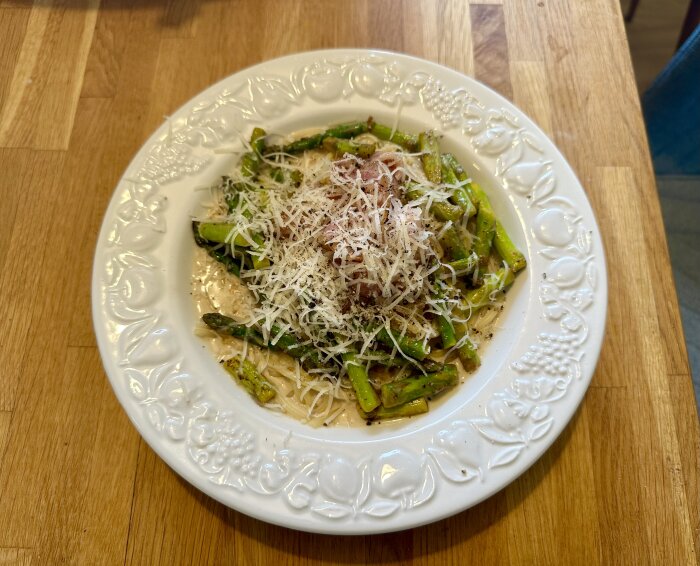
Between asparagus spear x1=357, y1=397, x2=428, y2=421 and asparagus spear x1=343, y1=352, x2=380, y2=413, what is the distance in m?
0.03

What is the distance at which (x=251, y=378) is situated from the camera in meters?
1.99

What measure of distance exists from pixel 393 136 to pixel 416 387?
3.49ft

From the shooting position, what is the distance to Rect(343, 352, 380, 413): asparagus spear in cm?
191

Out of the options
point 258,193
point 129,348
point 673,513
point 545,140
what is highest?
point 545,140

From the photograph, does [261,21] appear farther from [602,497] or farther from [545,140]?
[602,497]

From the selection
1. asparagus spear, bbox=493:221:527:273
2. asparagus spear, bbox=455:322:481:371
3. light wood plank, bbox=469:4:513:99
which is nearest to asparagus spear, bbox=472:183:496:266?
asparagus spear, bbox=493:221:527:273

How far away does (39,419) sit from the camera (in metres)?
2.06

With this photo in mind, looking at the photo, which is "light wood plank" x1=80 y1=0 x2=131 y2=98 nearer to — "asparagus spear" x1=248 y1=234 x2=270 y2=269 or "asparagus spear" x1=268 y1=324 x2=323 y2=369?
"asparagus spear" x1=248 y1=234 x2=270 y2=269

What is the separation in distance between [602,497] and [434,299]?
899 millimetres

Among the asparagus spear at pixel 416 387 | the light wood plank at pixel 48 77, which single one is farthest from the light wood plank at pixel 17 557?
the light wood plank at pixel 48 77

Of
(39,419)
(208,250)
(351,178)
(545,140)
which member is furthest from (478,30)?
(39,419)

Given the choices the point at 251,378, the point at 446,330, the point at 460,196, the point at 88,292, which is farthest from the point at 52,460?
the point at 460,196

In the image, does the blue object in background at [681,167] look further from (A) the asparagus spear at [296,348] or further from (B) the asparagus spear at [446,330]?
(A) the asparagus spear at [296,348]

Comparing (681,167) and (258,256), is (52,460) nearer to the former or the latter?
(258,256)
